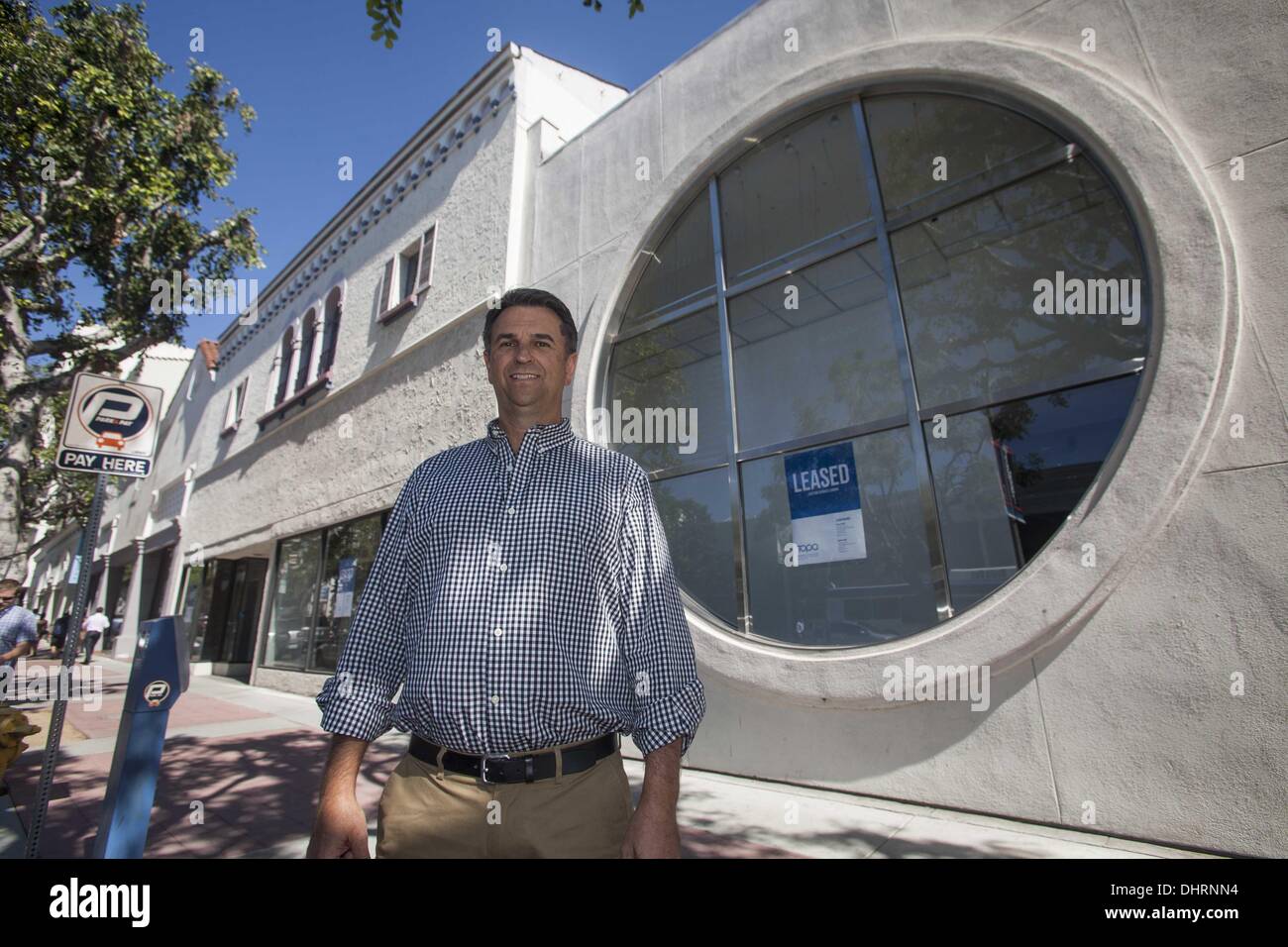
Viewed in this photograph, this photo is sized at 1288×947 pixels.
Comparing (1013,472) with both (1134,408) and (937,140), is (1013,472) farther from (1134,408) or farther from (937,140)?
(937,140)

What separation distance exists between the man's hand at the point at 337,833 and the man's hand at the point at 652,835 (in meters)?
0.59

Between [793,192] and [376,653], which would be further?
[793,192]

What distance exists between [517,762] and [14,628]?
9.17 metres

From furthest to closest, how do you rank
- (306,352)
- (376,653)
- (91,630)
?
1. (91,630)
2. (306,352)
3. (376,653)

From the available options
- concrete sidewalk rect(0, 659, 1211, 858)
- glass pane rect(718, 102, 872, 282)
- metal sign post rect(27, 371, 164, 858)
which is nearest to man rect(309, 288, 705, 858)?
concrete sidewalk rect(0, 659, 1211, 858)

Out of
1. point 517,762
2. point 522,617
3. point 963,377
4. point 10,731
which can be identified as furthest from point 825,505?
point 10,731

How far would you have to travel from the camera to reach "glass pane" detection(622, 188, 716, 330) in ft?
20.3

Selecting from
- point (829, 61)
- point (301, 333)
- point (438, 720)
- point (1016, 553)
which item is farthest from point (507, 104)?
point (438, 720)

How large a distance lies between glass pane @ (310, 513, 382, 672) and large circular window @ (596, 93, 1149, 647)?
17.7ft

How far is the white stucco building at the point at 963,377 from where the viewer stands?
10.3ft

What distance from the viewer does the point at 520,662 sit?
4.91 ft

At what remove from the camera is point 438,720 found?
150 centimetres

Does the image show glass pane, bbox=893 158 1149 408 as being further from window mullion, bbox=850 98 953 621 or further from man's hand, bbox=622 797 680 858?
man's hand, bbox=622 797 680 858
